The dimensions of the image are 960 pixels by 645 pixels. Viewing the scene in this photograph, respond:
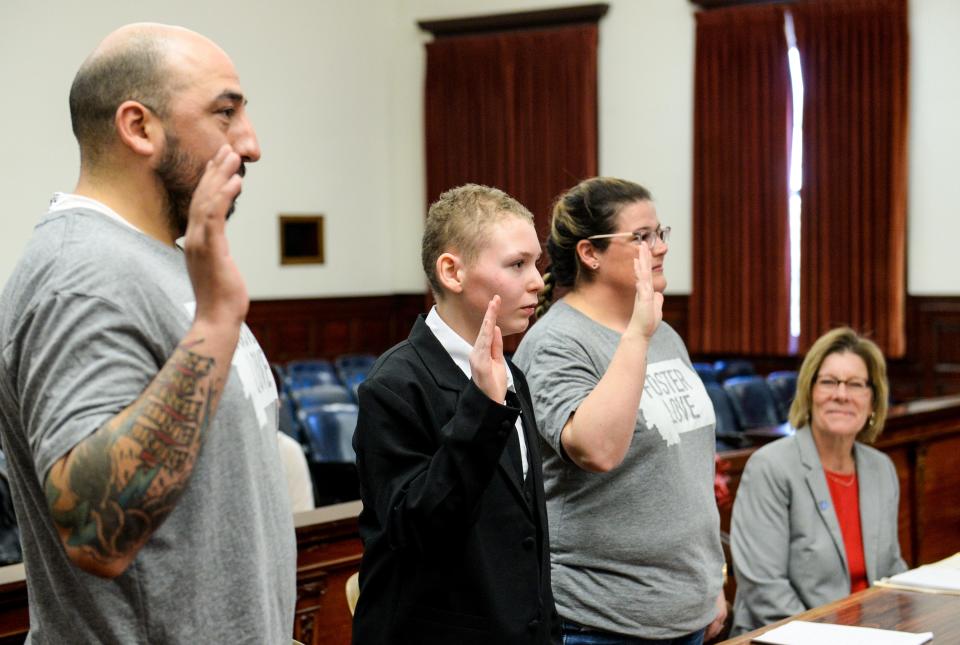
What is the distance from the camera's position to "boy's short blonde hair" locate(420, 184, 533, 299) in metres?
2.10

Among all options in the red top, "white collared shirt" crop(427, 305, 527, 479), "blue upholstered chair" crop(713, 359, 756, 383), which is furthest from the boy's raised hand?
"blue upholstered chair" crop(713, 359, 756, 383)

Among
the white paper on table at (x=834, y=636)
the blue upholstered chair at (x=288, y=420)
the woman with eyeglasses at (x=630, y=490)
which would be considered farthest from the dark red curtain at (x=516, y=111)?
the white paper on table at (x=834, y=636)

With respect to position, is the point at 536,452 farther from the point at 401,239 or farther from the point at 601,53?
A: the point at 401,239

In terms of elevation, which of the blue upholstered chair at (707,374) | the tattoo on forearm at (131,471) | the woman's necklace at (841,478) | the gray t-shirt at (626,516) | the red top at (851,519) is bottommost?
the blue upholstered chair at (707,374)

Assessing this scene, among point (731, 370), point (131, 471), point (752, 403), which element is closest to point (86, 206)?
point (131, 471)

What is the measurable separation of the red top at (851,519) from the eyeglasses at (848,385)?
0.25 metres

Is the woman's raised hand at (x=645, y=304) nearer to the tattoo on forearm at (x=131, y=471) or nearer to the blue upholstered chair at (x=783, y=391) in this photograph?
the tattoo on forearm at (x=131, y=471)

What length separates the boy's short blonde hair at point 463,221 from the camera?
6.89 feet

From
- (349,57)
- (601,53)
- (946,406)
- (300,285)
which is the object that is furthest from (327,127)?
(946,406)

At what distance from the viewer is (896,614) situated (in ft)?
8.59

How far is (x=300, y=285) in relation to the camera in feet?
39.5

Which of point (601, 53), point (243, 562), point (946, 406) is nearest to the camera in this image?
point (243, 562)

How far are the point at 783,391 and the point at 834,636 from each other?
19.7 ft

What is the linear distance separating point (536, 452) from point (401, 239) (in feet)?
36.0
